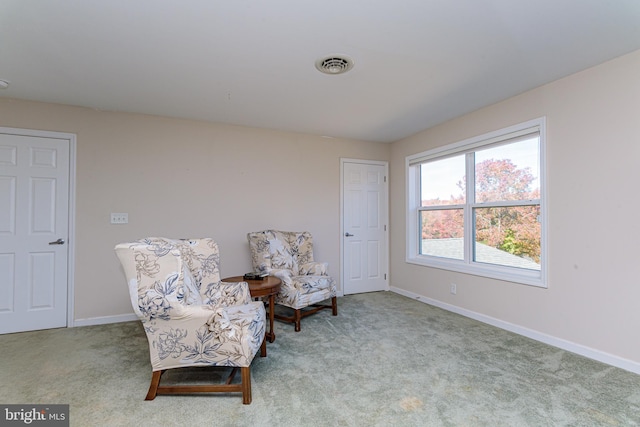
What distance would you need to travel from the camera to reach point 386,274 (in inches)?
194

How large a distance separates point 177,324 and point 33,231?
2.54 meters

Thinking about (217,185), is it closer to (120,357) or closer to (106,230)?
(106,230)

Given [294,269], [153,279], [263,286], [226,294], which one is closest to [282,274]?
[294,269]

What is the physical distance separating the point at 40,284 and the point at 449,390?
3997 millimetres

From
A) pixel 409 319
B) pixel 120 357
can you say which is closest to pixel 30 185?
pixel 120 357

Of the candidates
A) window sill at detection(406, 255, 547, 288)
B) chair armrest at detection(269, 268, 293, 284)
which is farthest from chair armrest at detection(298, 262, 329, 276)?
window sill at detection(406, 255, 547, 288)

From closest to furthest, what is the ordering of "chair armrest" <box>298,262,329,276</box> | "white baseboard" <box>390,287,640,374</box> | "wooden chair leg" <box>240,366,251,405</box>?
"wooden chair leg" <box>240,366,251,405</box> < "white baseboard" <box>390,287,640,374</box> < "chair armrest" <box>298,262,329,276</box>

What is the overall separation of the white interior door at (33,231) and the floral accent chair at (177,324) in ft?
7.02

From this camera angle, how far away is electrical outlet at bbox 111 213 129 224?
3.48 metres

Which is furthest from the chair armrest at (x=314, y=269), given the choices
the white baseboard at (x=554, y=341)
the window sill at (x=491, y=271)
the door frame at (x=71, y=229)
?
the door frame at (x=71, y=229)

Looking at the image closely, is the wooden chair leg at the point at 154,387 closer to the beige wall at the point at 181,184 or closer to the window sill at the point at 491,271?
the beige wall at the point at 181,184

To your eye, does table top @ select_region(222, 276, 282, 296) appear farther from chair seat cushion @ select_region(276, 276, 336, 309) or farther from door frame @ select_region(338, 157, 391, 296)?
door frame @ select_region(338, 157, 391, 296)

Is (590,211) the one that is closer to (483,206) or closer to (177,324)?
(483,206)

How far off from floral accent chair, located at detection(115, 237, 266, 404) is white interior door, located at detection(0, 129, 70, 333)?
7.02 ft
